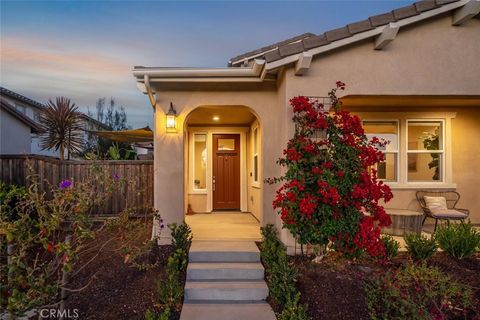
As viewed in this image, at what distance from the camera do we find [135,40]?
48.9 ft

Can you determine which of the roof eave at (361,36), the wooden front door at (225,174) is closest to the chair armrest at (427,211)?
the roof eave at (361,36)

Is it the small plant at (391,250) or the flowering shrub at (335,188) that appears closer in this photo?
the flowering shrub at (335,188)

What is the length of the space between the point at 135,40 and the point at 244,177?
344 inches

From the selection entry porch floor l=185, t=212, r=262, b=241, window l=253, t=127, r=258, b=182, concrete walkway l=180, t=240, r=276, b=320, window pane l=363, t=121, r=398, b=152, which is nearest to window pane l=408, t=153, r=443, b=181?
window pane l=363, t=121, r=398, b=152

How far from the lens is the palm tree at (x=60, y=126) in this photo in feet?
40.0

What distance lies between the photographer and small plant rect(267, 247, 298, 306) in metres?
4.49

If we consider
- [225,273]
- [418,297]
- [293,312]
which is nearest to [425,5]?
[418,297]

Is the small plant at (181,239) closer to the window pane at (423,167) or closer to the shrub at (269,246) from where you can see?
the shrub at (269,246)

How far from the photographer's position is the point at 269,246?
562 cm

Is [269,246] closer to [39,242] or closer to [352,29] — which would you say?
[39,242]

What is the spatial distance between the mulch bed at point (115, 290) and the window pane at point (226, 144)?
5.16m

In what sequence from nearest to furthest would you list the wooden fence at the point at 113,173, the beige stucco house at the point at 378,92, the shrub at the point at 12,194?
1. the beige stucco house at the point at 378,92
2. the shrub at the point at 12,194
3. the wooden fence at the point at 113,173

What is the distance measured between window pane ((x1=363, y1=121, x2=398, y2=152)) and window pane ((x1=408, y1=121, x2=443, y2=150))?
1.27 ft

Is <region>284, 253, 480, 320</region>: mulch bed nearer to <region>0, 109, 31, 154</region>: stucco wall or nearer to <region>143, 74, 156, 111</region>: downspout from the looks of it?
<region>143, 74, 156, 111</region>: downspout
